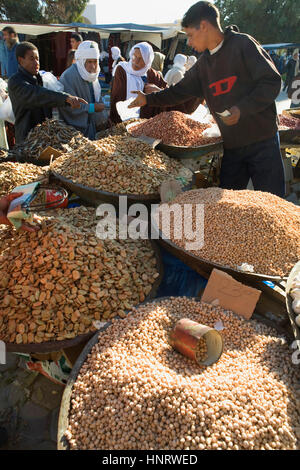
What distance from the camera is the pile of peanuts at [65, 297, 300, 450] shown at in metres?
1.10

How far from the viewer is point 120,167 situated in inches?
89.7

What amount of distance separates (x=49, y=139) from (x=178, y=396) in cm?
268

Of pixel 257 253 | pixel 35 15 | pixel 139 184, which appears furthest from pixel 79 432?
pixel 35 15

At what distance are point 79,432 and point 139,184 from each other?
59.1 inches

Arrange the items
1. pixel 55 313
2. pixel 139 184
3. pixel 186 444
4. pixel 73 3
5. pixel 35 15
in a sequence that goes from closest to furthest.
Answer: pixel 186 444
pixel 55 313
pixel 139 184
pixel 35 15
pixel 73 3

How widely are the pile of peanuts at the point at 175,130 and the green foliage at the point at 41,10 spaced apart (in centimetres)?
2068

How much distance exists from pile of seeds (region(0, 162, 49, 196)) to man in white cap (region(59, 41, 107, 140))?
136cm

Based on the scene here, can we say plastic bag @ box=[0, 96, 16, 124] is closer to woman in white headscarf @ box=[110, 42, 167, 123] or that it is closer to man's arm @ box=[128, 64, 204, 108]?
woman in white headscarf @ box=[110, 42, 167, 123]

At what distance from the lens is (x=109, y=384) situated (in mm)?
1228

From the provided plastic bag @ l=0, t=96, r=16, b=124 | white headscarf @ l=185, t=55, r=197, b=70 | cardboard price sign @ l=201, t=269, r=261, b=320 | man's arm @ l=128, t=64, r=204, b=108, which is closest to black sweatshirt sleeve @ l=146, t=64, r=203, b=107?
man's arm @ l=128, t=64, r=204, b=108

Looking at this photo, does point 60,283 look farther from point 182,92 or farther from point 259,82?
point 182,92

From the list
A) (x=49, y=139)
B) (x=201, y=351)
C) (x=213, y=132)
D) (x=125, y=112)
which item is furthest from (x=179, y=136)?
(x=201, y=351)

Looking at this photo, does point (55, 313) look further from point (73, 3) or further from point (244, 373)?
point (73, 3)

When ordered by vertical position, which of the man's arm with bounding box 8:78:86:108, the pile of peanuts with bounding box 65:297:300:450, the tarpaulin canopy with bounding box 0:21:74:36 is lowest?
the pile of peanuts with bounding box 65:297:300:450
